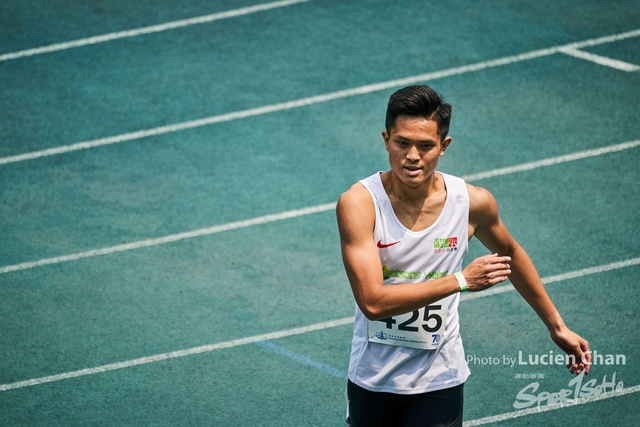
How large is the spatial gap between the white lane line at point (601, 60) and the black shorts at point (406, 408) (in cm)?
674

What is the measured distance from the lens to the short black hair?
3.51m

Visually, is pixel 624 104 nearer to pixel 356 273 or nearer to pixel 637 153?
pixel 637 153

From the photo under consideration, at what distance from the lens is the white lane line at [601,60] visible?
9.57m

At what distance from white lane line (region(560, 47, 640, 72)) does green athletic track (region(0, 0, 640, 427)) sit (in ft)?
0.12

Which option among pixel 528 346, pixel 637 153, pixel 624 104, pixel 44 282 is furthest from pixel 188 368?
pixel 624 104

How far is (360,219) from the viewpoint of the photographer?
354cm

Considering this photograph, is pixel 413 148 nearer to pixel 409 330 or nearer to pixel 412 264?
pixel 412 264

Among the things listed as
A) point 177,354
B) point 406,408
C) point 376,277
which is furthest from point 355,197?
point 177,354

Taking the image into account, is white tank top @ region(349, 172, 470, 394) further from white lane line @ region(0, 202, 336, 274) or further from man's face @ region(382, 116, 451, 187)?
white lane line @ region(0, 202, 336, 274)

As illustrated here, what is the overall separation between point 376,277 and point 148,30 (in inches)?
320

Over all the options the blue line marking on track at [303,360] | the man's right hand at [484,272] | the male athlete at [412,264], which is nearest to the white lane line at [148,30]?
the blue line marking on track at [303,360]

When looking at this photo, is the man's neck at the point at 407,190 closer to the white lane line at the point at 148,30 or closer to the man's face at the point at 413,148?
the man's face at the point at 413,148

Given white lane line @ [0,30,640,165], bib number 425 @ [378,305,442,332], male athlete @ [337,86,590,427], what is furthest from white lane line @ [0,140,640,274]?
bib number 425 @ [378,305,442,332]

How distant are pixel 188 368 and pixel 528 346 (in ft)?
7.34
